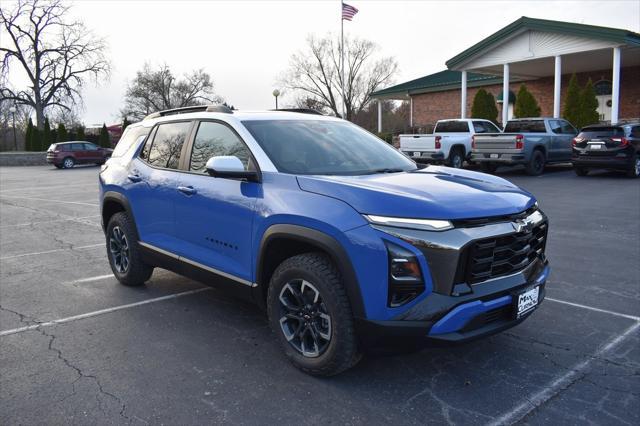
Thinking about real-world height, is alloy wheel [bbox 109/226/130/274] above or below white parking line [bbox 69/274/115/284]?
above

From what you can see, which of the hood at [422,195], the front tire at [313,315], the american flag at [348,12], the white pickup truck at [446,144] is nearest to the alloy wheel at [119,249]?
the front tire at [313,315]

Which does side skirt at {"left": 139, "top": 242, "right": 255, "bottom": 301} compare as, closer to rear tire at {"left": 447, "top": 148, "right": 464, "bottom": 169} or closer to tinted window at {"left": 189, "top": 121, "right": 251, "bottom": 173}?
tinted window at {"left": 189, "top": 121, "right": 251, "bottom": 173}

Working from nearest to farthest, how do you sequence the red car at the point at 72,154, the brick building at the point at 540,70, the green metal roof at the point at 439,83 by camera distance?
the brick building at the point at 540,70 → the green metal roof at the point at 439,83 → the red car at the point at 72,154

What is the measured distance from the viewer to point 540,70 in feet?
92.3

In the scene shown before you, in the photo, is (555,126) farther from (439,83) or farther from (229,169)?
(229,169)

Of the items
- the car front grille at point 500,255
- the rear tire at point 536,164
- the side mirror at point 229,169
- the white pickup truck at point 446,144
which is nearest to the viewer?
the car front grille at point 500,255

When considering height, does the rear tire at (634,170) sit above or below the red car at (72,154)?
below

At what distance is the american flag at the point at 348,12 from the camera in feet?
100

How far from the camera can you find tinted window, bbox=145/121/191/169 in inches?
197

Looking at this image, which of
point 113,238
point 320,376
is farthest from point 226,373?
point 113,238

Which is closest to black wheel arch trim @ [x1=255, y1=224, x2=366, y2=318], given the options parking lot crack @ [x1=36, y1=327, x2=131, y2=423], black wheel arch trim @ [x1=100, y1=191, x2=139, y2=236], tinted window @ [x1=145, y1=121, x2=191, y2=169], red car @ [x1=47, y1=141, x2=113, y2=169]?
parking lot crack @ [x1=36, y1=327, x2=131, y2=423]

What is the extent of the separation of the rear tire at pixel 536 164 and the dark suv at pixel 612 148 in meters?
1.45

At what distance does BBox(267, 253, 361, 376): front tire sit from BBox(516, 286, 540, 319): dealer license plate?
107cm

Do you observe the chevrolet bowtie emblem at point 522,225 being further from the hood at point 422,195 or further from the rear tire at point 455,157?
the rear tire at point 455,157
